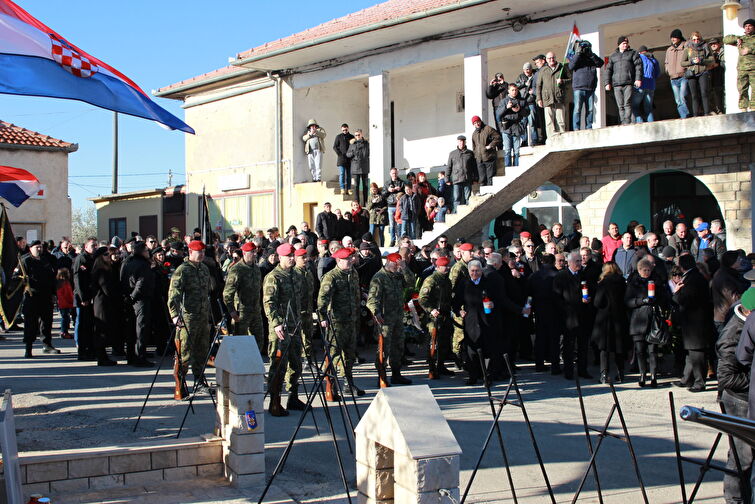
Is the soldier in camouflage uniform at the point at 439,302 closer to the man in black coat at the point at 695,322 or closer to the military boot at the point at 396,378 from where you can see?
the military boot at the point at 396,378

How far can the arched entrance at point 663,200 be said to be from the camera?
18703mm

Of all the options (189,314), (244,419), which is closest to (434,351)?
(189,314)

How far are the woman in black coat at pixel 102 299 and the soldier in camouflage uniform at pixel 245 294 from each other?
267 centimetres

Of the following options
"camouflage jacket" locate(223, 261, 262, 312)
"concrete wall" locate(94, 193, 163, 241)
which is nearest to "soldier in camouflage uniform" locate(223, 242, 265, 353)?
"camouflage jacket" locate(223, 261, 262, 312)

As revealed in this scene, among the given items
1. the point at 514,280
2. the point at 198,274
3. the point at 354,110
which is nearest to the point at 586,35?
the point at 514,280

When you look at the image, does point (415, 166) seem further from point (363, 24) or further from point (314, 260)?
point (314, 260)

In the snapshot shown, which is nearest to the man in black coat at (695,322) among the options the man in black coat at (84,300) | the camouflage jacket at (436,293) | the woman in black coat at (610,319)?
the woman in black coat at (610,319)

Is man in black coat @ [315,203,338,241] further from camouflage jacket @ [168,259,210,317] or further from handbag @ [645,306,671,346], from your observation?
handbag @ [645,306,671,346]

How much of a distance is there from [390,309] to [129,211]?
23766mm

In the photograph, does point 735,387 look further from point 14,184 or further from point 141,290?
point 14,184

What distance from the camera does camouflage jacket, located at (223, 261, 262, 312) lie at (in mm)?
11320

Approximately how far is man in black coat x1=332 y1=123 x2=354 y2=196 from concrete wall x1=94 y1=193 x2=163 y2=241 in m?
10.7

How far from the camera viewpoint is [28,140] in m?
33.0

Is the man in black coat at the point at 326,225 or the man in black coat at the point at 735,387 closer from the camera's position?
the man in black coat at the point at 735,387
